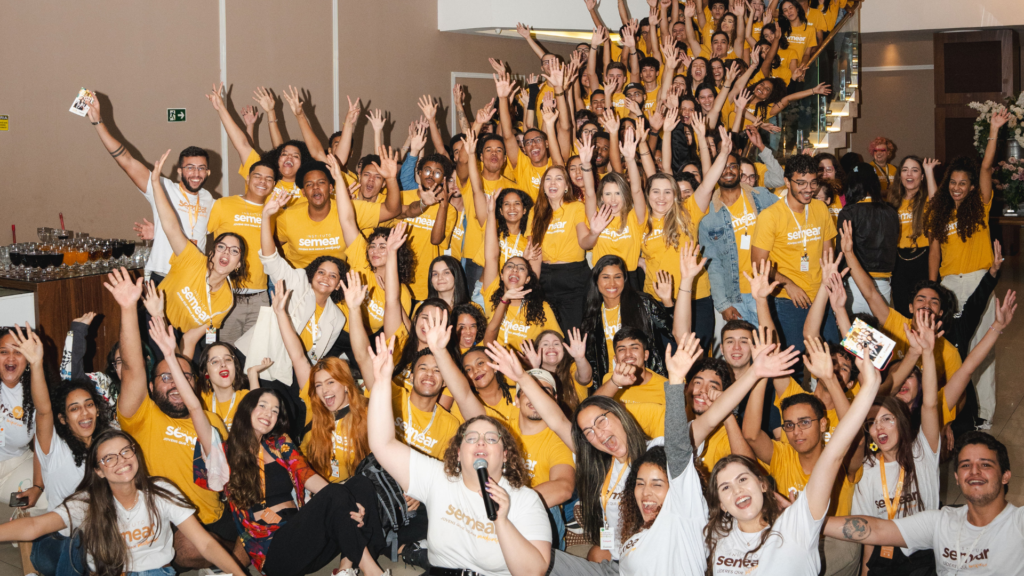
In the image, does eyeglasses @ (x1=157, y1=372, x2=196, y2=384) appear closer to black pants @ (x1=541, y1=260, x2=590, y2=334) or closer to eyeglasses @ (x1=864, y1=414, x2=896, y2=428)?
black pants @ (x1=541, y1=260, x2=590, y2=334)

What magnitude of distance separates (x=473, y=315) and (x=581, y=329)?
25.8 inches

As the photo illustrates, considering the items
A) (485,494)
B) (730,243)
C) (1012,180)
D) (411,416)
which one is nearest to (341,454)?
(411,416)

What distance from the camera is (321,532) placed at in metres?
3.51

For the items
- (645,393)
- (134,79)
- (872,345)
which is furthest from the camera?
(134,79)

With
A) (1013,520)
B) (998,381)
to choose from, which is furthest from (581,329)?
(998,381)

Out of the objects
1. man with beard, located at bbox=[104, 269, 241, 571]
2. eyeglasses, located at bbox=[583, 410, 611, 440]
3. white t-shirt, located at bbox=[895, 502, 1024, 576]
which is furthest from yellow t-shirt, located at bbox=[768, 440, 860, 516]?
man with beard, located at bbox=[104, 269, 241, 571]

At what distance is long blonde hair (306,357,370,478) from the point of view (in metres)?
3.95

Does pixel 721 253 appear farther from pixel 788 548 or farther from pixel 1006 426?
pixel 788 548

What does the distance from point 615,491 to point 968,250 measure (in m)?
3.76

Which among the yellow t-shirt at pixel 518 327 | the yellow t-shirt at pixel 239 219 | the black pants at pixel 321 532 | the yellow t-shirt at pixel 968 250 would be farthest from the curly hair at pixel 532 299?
the yellow t-shirt at pixel 968 250

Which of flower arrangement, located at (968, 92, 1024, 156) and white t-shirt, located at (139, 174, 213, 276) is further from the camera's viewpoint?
flower arrangement, located at (968, 92, 1024, 156)

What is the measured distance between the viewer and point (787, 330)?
517 centimetres

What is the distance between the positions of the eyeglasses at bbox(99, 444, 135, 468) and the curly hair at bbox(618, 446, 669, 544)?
196 centimetres

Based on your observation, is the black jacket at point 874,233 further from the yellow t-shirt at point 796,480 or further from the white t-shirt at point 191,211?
the white t-shirt at point 191,211
